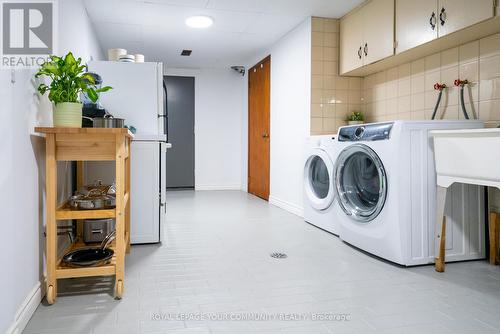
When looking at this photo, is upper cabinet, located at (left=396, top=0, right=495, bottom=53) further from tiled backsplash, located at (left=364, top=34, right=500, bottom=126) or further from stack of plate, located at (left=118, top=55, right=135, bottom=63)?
stack of plate, located at (left=118, top=55, right=135, bottom=63)

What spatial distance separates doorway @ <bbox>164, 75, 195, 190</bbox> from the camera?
6477 mm

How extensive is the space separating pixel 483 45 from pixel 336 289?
1.97m

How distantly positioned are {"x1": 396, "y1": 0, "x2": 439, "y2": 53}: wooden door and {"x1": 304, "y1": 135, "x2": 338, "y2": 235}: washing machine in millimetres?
910

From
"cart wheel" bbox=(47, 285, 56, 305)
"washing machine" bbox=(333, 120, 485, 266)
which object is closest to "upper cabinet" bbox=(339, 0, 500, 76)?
"washing machine" bbox=(333, 120, 485, 266)

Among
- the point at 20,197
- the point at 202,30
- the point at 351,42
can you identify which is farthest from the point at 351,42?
the point at 20,197

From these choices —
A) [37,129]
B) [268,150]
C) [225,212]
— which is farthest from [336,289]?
[268,150]

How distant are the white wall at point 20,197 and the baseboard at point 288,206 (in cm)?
272

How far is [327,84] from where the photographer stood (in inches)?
155

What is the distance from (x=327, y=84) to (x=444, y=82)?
1231mm

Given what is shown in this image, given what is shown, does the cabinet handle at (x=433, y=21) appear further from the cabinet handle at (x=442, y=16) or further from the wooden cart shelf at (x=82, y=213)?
the wooden cart shelf at (x=82, y=213)

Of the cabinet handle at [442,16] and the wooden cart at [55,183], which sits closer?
the wooden cart at [55,183]

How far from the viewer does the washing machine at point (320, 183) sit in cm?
324

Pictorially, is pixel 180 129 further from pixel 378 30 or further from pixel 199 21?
pixel 378 30

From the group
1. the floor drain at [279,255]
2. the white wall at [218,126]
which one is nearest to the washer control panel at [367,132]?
the floor drain at [279,255]
